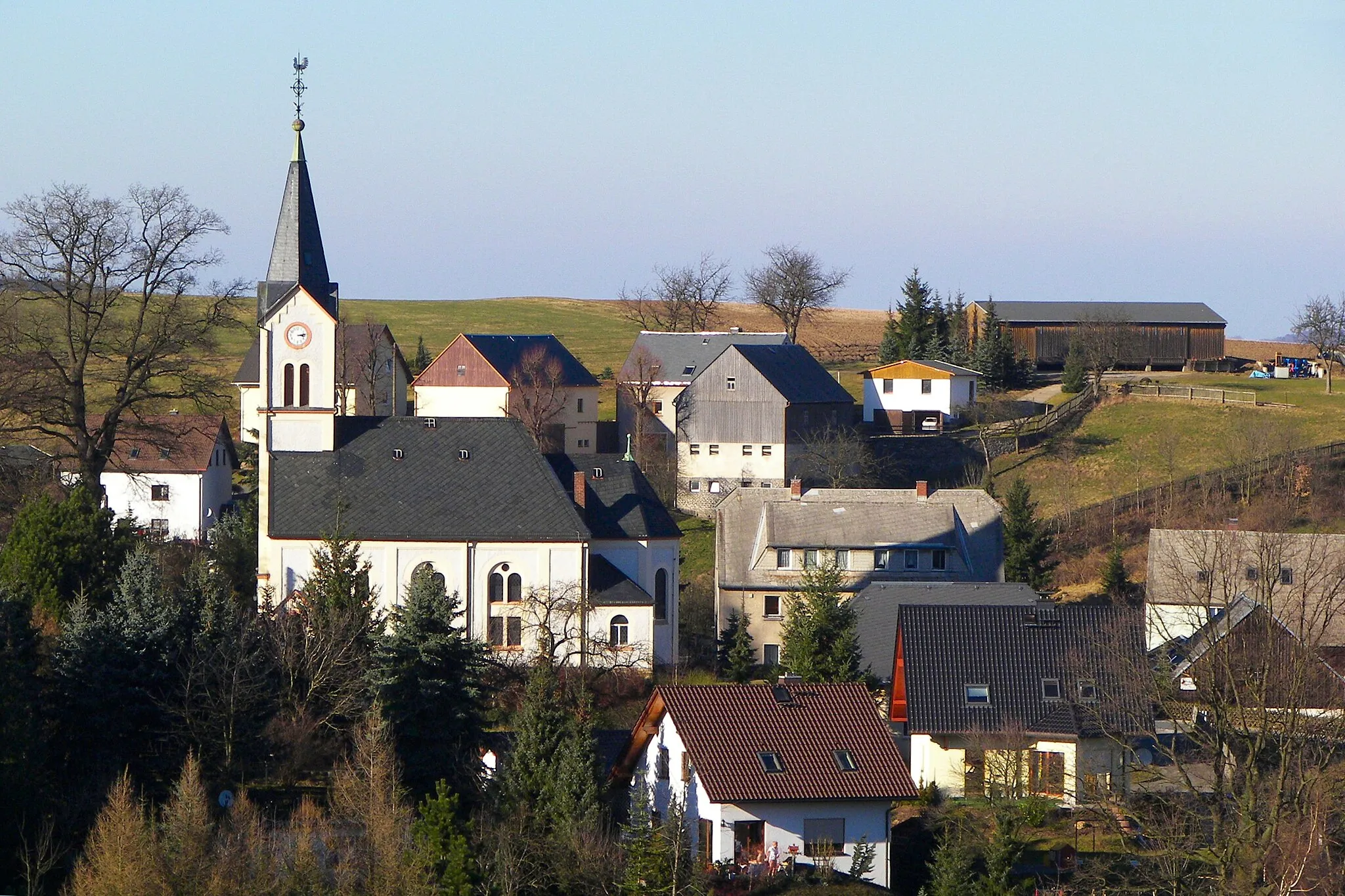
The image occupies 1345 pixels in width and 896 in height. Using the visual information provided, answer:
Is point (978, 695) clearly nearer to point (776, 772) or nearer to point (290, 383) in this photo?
point (776, 772)

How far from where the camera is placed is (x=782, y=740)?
3553 cm

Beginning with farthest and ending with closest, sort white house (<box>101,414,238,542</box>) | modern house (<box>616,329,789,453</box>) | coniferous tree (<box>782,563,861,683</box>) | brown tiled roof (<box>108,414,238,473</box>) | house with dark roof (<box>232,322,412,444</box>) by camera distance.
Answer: house with dark roof (<box>232,322,412,444</box>), modern house (<box>616,329,789,453</box>), white house (<box>101,414,238,542</box>), brown tiled roof (<box>108,414,238,473</box>), coniferous tree (<box>782,563,861,683</box>)

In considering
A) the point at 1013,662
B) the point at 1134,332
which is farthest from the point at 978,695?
the point at 1134,332

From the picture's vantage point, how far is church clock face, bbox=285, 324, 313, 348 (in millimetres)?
53250

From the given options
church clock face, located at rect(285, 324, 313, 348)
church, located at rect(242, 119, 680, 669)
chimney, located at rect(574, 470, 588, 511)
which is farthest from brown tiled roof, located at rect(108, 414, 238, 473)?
chimney, located at rect(574, 470, 588, 511)

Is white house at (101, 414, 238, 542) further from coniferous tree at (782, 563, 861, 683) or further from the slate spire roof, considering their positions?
coniferous tree at (782, 563, 861, 683)

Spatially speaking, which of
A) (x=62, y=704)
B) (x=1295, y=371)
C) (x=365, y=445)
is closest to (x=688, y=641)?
(x=365, y=445)

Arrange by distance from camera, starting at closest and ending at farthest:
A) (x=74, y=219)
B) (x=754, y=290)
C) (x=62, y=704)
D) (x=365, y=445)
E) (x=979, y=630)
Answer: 1. (x=62, y=704)
2. (x=979, y=630)
3. (x=74, y=219)
4. (x=365, y=445)
5. (x=754, y=290)

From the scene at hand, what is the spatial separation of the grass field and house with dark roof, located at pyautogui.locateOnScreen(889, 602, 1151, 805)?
29.5 meters

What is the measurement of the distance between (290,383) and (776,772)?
954 inches

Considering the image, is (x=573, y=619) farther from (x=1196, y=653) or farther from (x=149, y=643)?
(x=1196, y=653)

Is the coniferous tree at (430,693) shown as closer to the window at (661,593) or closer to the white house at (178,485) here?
the window at (661,593)

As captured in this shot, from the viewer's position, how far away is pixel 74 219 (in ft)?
161

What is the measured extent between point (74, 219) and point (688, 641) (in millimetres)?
21532
